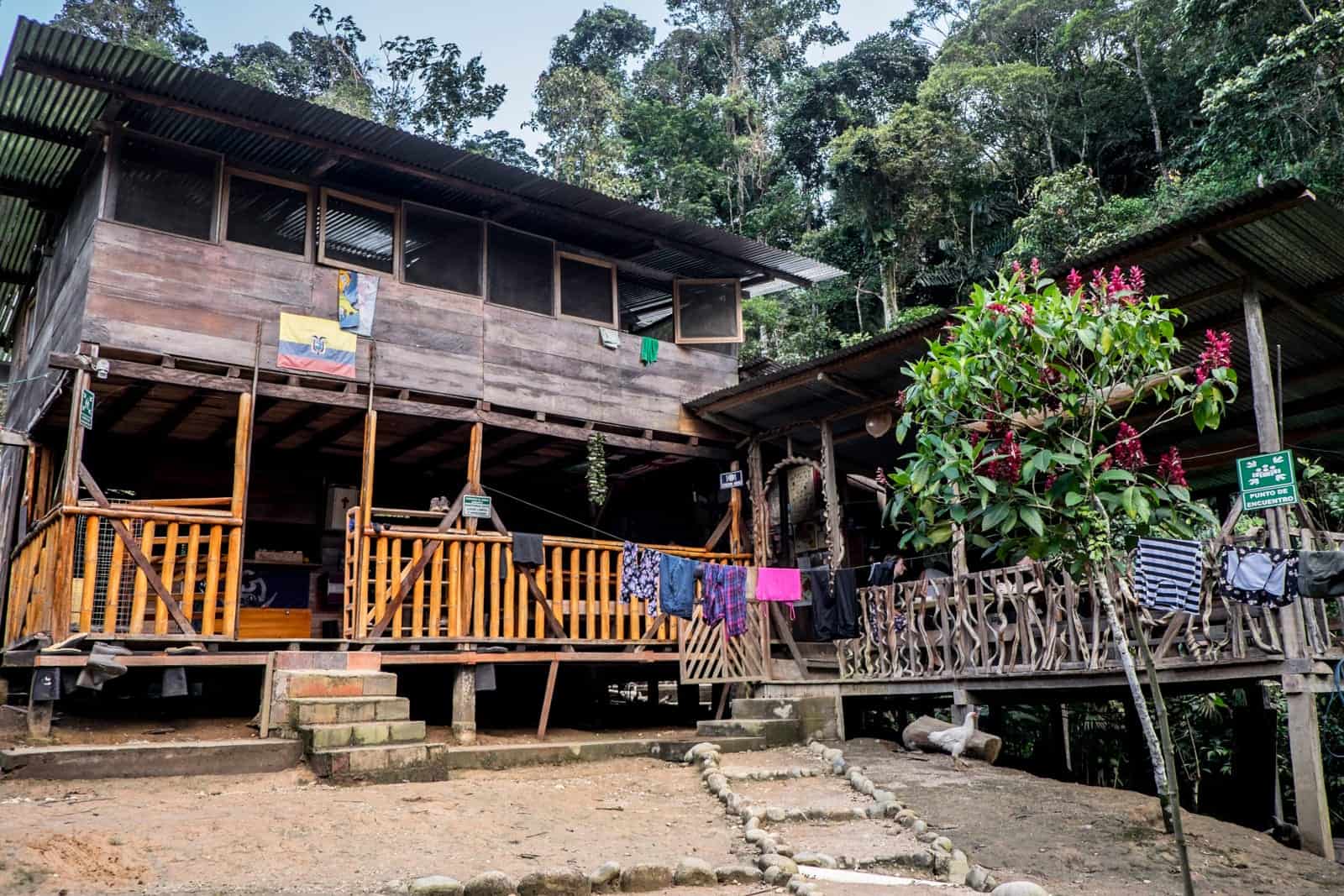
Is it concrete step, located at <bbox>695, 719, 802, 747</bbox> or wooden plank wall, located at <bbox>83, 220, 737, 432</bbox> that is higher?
wooden plank wall, located at <bbox>83, 220, 737, 432</bbox>

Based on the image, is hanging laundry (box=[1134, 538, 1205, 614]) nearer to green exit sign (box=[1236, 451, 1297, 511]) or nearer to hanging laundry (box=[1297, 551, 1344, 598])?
green exit sign (box=[1236, 451, 1297, 511])

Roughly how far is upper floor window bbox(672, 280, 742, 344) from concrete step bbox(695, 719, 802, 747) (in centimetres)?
544

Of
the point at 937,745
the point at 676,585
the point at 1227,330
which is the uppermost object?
the point at 1227,330

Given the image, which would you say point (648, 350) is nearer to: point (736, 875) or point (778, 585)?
point (778, 585)

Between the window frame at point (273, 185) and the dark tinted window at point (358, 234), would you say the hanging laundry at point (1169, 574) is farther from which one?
the window frame at point (273, 185)

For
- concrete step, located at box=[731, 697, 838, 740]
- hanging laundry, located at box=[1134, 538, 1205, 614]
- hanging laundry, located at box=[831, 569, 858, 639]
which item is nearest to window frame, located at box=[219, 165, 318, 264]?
hanging laundry, located at box=[831, 569, 858, 639]

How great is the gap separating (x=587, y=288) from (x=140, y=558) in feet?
21.6

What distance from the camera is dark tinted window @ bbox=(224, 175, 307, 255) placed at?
11250mm

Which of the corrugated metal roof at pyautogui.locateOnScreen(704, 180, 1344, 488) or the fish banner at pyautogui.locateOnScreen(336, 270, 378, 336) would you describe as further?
the fish banner at pyautogui.locateOnScreen(336, 270, 378, 336)

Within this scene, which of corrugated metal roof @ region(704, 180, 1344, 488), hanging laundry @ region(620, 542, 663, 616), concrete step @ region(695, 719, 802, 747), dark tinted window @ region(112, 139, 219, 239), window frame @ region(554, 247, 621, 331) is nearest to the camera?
corrugated metal roof @ region(704, 180, 1344, 488)

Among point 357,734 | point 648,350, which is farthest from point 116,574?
point 648,350

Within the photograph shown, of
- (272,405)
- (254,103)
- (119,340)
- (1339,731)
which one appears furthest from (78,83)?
(1339,731)

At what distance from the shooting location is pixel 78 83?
9.64 meters

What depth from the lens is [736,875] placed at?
6.45 meters
